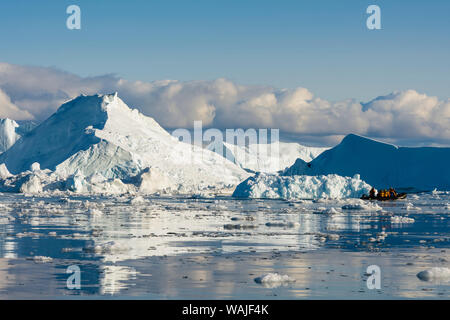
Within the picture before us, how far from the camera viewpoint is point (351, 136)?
74.9 m

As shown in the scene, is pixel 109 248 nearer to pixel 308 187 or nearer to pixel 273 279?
pixel 273 279

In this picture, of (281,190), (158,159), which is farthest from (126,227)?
(158,159)

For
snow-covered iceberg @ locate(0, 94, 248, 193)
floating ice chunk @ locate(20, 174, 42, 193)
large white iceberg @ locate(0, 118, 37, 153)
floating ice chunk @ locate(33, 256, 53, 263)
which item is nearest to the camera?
floating ice chunk @ locate(33, 256, 53, 263)

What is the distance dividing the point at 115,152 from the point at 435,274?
3914 inches

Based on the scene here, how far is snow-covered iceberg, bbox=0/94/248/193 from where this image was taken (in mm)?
107938

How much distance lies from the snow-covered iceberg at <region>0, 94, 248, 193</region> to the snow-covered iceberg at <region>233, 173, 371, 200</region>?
1272 inches

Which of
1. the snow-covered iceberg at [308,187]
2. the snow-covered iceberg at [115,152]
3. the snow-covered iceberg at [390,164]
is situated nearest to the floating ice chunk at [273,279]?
the snow-covered iceberg at [308,187]

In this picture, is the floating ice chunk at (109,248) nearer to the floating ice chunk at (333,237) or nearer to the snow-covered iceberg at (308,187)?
the floating ice chunk at (333,237)

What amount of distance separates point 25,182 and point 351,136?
142ft

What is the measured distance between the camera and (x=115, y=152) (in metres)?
109

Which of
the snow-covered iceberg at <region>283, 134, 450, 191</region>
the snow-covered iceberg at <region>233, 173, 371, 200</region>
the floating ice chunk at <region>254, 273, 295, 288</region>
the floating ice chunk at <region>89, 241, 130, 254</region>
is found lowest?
the floating ice chunk at <region>254, 273, 295, 288</region>

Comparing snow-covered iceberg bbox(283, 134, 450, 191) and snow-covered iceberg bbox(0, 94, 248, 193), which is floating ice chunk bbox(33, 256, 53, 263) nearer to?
snow-covered iceberg bbox(283, 134, 450, 191)

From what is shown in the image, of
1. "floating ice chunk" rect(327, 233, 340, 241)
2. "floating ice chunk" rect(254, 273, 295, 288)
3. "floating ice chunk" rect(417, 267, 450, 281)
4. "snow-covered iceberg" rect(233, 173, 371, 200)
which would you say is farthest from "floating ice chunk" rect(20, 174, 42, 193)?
"floating ice chunk" rect(417, 267, 450, 281)
